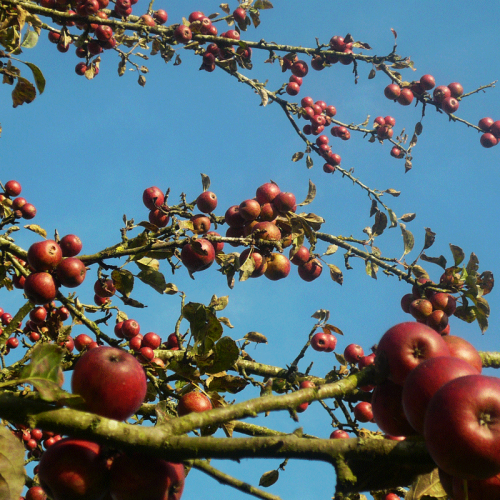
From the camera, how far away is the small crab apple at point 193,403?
228cm

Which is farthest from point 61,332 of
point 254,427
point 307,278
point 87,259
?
point 307,278

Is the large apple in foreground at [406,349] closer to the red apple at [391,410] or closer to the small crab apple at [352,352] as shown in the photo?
the red apple at [391,410]

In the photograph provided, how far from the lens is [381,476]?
4.39 ft

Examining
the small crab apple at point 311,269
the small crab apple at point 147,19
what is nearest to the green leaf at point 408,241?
the small crab apple at point 311,269

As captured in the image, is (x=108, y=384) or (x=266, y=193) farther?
(x=266, y=193)

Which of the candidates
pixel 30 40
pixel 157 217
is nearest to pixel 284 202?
pixel 157 217

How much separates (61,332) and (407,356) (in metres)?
2.95

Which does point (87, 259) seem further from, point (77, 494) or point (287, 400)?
point (287, 400)

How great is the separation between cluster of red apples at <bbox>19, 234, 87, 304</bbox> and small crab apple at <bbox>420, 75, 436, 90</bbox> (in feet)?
15.9

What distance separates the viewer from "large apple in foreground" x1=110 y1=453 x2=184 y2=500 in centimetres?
141

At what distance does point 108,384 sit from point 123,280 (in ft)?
5.20

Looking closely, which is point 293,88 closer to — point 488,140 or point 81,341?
point 488,140

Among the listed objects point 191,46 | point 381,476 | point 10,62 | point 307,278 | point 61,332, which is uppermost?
point 191,46

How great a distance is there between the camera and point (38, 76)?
343cm
